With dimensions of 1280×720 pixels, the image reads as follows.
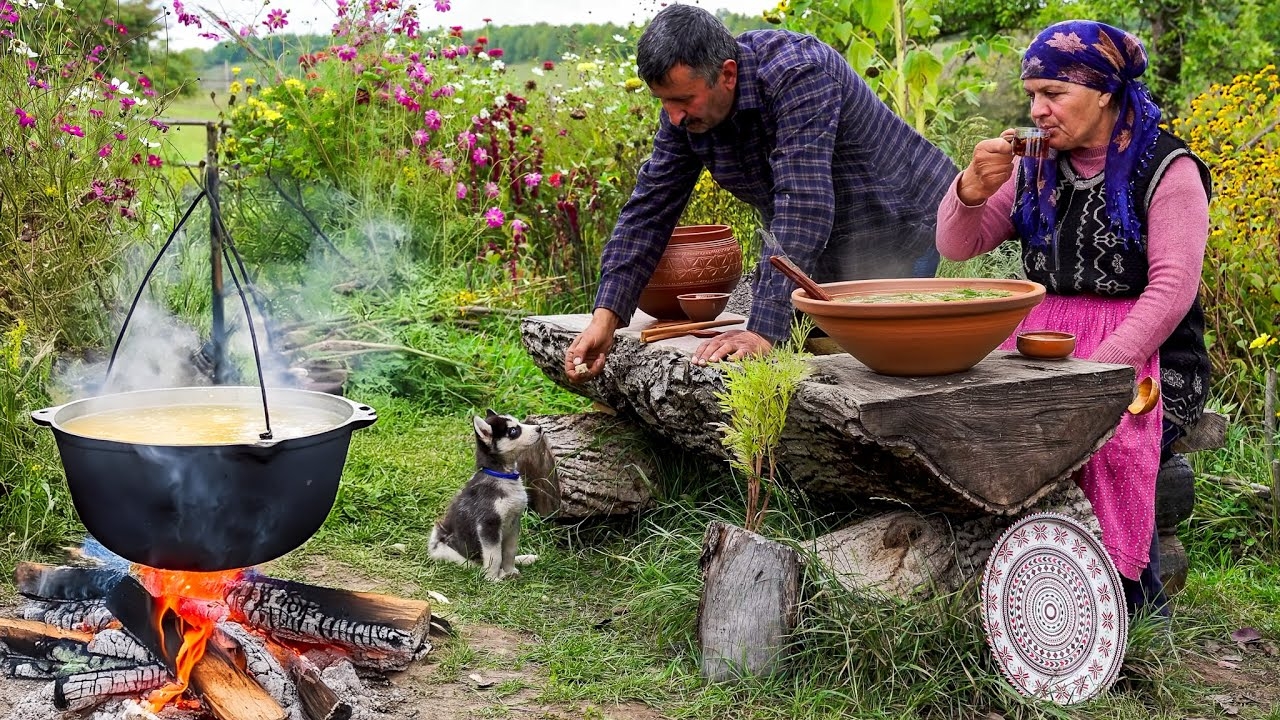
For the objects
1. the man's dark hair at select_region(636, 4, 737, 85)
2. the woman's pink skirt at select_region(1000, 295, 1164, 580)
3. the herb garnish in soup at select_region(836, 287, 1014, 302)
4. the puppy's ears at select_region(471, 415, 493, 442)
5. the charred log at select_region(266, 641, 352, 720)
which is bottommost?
the charred log at select_region(266, 641, 352, 720)

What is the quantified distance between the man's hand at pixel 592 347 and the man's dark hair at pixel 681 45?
98cm

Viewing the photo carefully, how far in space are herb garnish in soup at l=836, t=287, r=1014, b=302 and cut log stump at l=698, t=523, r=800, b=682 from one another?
767 millimetres

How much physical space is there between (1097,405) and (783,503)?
1.23 metres

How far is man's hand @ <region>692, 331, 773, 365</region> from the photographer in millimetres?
3793

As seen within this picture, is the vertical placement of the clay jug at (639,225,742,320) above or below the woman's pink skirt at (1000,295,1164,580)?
above

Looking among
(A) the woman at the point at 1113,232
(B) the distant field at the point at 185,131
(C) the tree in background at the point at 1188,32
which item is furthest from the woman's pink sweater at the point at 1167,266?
(C) the tree in background at the point at 1188,32

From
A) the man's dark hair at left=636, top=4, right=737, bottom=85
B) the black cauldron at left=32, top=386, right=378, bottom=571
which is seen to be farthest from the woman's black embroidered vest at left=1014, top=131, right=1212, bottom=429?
the black cauldron at left=32, top=386, right=378, bottom=571

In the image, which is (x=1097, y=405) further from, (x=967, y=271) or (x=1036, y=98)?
(x=967, y=271)

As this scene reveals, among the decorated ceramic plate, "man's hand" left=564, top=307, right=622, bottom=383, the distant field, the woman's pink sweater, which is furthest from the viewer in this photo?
the distant field

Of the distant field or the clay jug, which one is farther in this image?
the distant field

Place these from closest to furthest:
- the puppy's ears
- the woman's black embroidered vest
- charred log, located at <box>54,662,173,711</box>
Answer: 1. charred log, located at <box>54,662,173,711</box>
2. the woman's black embroidered vest
3. the puppy's ears

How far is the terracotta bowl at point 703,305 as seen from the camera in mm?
4441

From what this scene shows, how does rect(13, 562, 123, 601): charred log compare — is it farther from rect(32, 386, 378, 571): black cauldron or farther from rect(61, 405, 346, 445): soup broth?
rect(32, 386, 378, 571): black cauldron

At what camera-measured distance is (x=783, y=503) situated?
418cm
